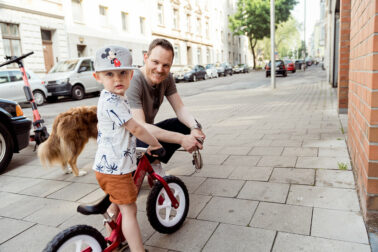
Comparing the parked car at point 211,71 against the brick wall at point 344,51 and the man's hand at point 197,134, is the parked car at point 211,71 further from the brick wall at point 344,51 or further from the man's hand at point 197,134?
the man's hand at point 197,134

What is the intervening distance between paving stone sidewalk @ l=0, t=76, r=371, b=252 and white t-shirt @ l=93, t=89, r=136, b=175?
813 mm

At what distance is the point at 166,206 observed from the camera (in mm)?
2619

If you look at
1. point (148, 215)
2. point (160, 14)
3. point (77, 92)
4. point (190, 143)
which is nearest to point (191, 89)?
point (77, 92)

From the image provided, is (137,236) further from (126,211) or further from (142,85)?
(142,85)

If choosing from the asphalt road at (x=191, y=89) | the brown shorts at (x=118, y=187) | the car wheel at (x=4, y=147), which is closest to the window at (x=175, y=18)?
the asphalt road at (x=191, y=89)

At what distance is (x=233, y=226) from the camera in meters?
2.64

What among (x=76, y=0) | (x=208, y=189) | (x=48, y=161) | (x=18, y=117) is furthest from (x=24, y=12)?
(x=208, y=189)

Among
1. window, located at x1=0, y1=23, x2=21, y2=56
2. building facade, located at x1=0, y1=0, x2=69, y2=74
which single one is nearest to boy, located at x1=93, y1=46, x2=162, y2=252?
building facade, located at x1=0, y1=0, x2=69, y2=74

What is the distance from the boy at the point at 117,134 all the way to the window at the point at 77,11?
2329 centimetres

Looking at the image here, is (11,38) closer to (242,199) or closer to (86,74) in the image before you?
(86,74)

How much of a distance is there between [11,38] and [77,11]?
605 centimetres

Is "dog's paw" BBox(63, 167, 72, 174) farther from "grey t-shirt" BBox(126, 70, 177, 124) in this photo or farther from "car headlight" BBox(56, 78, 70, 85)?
"car headlight" BBox(56, 78, 70, 85)

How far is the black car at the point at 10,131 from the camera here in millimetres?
4551

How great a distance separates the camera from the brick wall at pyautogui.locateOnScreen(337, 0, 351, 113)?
21.5 feet
